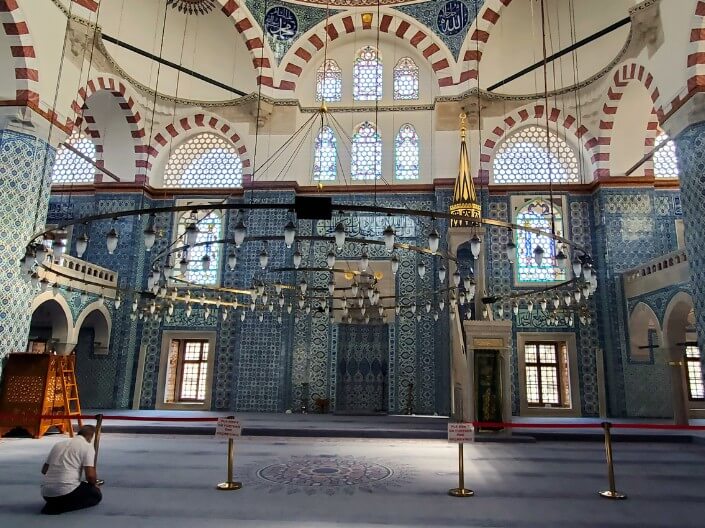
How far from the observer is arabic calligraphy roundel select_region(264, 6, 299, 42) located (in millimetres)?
12305

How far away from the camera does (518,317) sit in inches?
447

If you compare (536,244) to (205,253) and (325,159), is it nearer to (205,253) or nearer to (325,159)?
(325,159)

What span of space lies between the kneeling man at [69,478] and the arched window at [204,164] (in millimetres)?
9334

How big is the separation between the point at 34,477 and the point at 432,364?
763 centimetres

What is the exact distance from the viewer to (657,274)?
9641 millimetres

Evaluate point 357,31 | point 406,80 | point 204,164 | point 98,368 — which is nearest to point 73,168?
point 204,164

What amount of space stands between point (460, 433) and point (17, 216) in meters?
7.01

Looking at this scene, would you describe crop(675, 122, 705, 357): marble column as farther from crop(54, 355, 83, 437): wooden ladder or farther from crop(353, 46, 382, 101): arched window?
crop(54, 355, 83, 437): wooden ladder

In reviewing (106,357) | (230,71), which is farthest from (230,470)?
(230,71)

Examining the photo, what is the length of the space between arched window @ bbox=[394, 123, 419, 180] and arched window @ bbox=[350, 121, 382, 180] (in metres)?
0.40

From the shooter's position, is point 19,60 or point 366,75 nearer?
point 19,60

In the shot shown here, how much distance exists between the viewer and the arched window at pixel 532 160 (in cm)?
1212

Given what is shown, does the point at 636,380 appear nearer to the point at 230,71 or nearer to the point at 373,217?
the point at 373,217

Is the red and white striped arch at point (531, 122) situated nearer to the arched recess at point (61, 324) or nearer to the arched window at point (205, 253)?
the arched window at point (205, 253)
